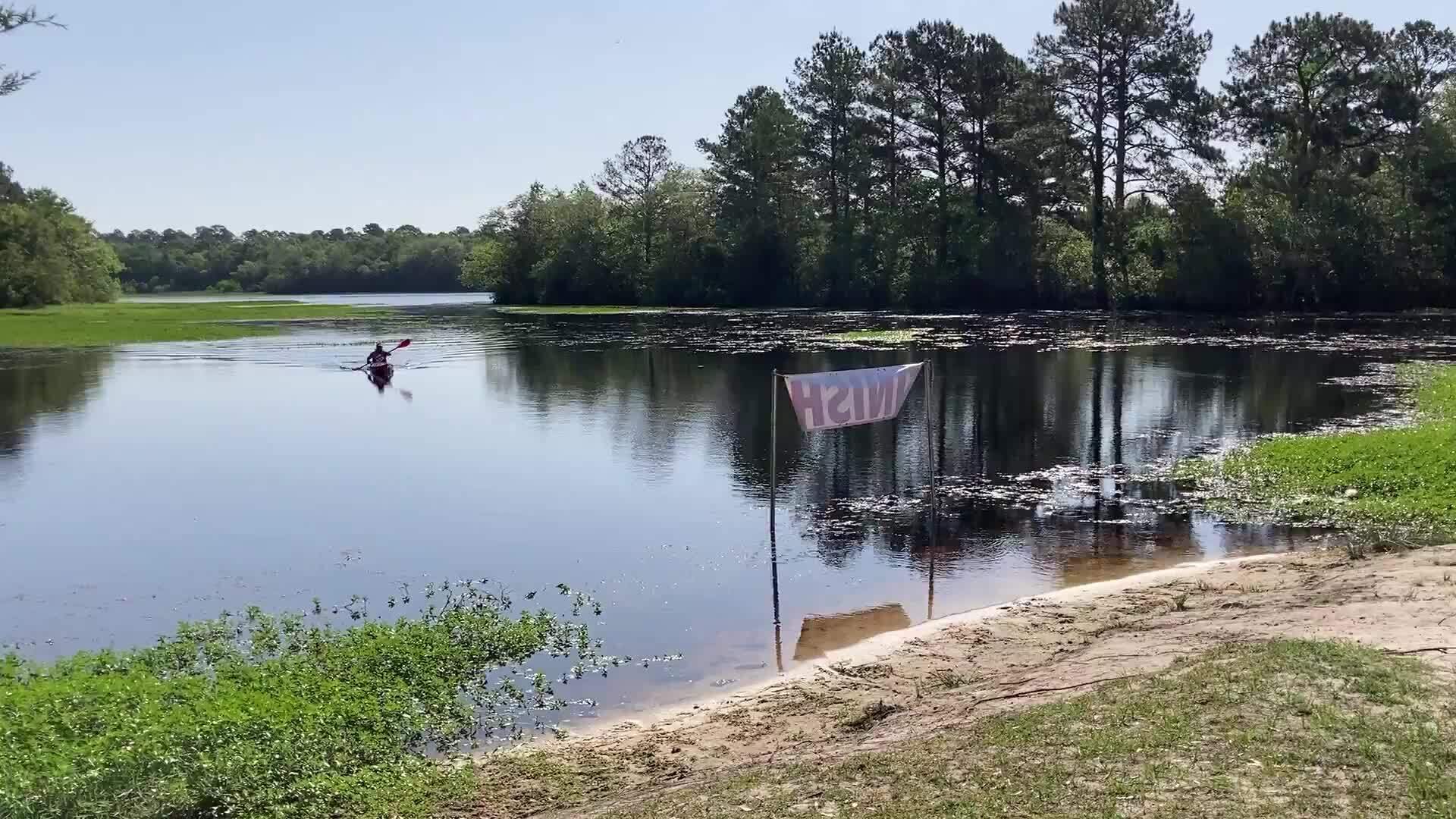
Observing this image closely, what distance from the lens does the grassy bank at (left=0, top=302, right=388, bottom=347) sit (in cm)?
6041

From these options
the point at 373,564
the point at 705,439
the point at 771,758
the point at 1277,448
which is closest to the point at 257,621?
the point at 373,564

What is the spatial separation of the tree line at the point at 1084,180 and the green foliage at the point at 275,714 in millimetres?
65760

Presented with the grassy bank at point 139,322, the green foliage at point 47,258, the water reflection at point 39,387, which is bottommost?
the water reflection at point 39,387

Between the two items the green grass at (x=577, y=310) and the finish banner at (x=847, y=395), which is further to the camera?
the green grass at (x=577, y=310)

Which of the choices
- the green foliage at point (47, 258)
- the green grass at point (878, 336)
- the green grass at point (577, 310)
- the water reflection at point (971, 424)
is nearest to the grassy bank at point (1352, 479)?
the water reflection at point (971, 424)

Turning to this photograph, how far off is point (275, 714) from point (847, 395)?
892 cm

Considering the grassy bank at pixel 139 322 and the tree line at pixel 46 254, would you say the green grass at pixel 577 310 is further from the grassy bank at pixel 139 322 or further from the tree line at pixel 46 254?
the tree line at pixel 46 254

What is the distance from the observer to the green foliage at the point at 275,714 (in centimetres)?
766

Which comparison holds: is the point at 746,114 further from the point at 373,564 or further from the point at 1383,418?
the point at 373,564

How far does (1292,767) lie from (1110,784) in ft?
3.24

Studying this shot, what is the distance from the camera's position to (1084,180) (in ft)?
259

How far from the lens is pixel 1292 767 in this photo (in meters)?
6.29

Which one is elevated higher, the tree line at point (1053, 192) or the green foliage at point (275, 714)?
the tree line at point (1053, 192)

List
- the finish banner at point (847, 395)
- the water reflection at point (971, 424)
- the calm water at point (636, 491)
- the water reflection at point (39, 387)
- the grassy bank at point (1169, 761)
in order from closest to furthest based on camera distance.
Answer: the grassy bank at point (1169, 761) < the calm water at point (636, 491) < the finish banner at point (847, 395) < the water reflection at point (971, 424) < the water reflection at point (39, 387)
